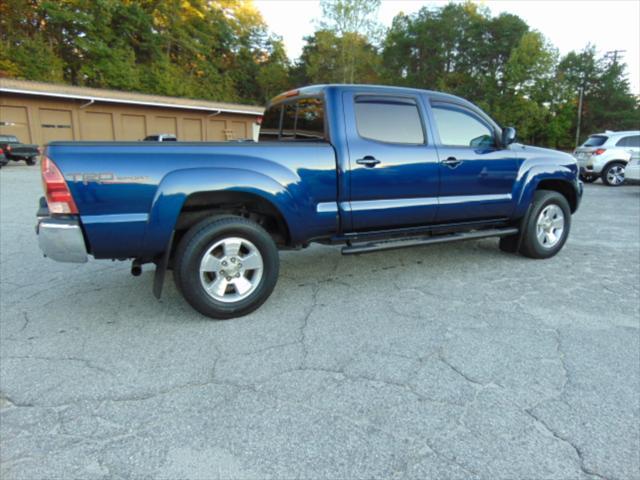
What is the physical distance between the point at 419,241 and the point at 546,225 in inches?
80.5

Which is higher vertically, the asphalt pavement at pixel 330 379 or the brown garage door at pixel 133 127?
the brown garage door at pixel 133 127

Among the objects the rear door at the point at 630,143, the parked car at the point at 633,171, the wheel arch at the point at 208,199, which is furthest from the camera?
the rear door at the point at 630,143

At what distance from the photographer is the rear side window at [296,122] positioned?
13.6ft

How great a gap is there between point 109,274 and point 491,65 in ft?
167

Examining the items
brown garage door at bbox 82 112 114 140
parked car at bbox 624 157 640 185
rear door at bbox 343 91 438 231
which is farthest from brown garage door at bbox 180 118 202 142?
rear door at bbox 343 91 438 231

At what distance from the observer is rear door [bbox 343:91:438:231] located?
3984 mm

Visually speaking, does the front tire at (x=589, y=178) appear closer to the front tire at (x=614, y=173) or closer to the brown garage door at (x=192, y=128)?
the front tire at (x=614, y=173)

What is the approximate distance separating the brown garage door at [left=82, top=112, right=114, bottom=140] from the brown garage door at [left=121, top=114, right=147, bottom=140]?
2.88 ft

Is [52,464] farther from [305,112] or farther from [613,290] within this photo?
[613,290]

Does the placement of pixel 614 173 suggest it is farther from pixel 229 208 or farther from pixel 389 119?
pixel 229 208

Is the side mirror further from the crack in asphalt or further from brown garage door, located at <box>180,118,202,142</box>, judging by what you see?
brown garage door, located at <box>180,118,202,142</box>

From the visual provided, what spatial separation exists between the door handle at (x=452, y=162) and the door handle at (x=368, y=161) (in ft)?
2.78

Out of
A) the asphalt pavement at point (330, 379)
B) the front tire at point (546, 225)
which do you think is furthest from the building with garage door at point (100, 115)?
the front tire at point (546, 225)

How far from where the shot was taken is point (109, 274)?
4766 mm
